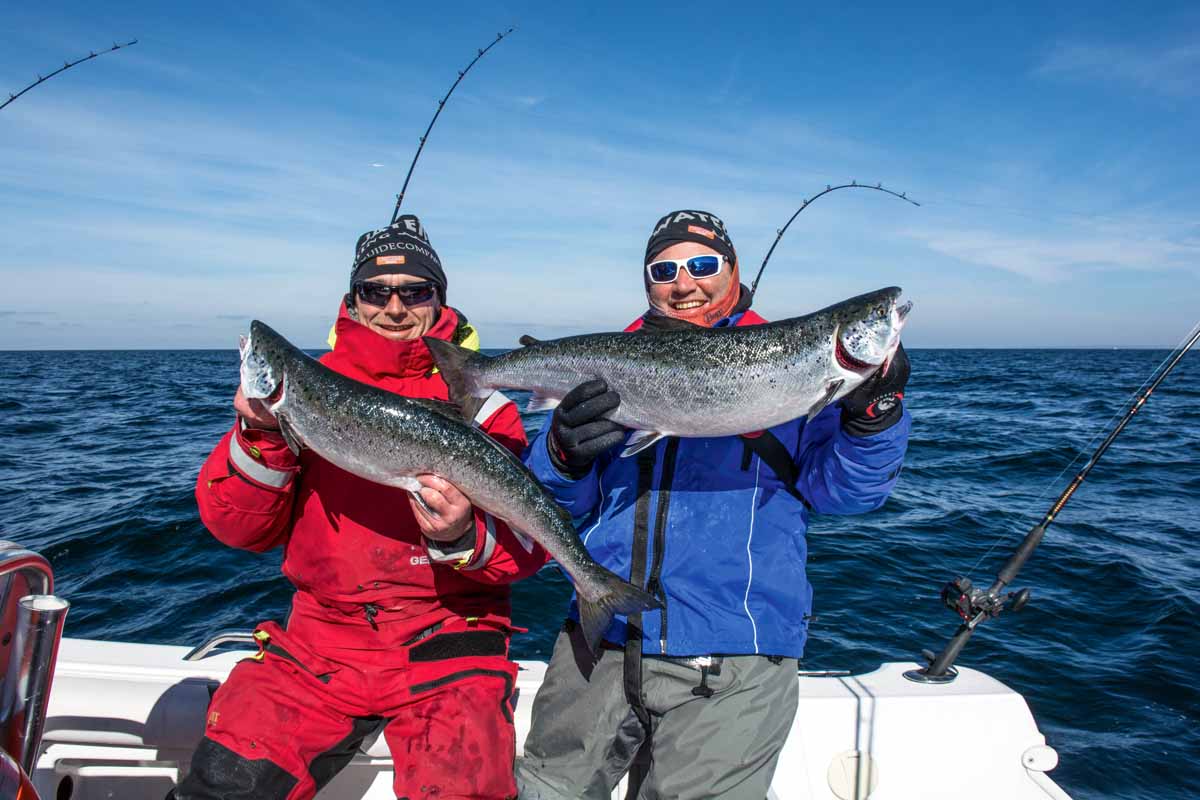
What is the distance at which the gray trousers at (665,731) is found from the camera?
3398mm

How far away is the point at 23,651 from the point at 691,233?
142 inches

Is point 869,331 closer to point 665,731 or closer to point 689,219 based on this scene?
point 689,219

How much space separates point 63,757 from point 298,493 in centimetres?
200

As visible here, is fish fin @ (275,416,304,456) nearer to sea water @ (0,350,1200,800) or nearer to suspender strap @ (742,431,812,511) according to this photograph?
suspender strap @ (742,431,812,511)

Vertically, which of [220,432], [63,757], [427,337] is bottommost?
[220,432]

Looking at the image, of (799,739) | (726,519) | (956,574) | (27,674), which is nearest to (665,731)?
(726,519)

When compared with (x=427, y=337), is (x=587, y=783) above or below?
below

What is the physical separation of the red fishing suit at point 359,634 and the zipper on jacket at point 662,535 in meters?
0.66

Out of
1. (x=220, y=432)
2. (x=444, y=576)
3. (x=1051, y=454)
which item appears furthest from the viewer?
(x=220, y=432)

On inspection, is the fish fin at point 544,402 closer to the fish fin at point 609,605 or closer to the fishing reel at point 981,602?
the fish fin at point 609,605

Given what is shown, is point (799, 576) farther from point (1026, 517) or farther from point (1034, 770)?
point (1026, 517)

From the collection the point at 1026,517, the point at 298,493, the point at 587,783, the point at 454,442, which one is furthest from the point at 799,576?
the point at 1026,517

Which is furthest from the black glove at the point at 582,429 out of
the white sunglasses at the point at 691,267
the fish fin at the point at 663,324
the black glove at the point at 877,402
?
the black glove at the point at 877,402

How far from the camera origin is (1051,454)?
17.7 meters
